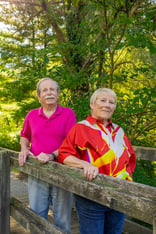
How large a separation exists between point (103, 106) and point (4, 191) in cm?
136

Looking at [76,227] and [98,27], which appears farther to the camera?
[98,27]

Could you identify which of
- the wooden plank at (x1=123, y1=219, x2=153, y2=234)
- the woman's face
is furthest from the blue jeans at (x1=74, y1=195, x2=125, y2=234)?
the wooden plank at (x1=123, y1=219, x2=153, y2=234)

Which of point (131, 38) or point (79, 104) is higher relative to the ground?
point (131, 38)

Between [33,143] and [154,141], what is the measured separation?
301 cm

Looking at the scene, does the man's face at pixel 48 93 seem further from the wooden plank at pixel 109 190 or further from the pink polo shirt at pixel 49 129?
the wooden plank at pixel 109 190

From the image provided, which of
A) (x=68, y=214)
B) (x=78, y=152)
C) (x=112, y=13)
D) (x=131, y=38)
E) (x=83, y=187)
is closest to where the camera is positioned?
(x=83, y=187)

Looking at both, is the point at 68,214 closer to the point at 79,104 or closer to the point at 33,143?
the point at 33,143

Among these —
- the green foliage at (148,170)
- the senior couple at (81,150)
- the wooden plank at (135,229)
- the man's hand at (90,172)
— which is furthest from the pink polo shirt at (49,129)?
the green foliage at (148,170)

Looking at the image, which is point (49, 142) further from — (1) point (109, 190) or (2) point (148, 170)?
(2) point (148, 170)

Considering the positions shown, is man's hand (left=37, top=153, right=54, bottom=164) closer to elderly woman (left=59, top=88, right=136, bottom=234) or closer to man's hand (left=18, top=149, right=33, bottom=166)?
elderly woman (left=59, top=88, right=136, bottom=234)

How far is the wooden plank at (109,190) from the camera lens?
3.92 feet

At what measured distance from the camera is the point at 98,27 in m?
4.18

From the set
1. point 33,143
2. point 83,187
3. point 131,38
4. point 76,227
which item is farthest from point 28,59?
point 83,187

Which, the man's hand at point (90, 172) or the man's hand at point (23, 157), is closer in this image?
the man's hand at point (90, 172)
